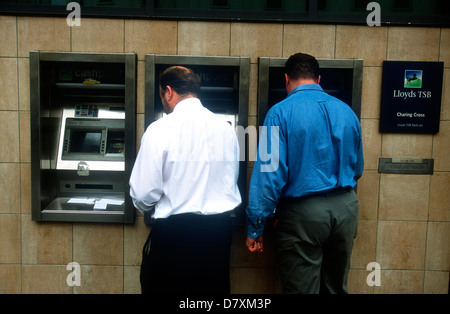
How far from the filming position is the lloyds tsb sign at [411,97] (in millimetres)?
3068

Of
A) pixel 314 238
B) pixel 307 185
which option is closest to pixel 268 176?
pixel 307 185

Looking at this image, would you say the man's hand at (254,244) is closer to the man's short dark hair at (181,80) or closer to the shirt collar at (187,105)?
the shirt collar at (187,105)

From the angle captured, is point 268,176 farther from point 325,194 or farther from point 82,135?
point 82,135

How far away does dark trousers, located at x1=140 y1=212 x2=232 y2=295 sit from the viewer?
2.14 metres

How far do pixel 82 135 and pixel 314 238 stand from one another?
2.21 metres

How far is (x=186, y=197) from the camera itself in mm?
2131

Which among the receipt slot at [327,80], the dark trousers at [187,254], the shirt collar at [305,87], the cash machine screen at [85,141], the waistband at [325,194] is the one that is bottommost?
the dark trousers at [187,254]

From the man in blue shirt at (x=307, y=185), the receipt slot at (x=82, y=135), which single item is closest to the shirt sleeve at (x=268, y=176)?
the man in blue shirt at (x=307, y=185)

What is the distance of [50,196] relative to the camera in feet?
10.4

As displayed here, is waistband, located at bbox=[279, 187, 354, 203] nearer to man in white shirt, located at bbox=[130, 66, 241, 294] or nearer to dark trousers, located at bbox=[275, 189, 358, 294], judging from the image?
dark trousers, located at bbox=[275, 189, 358, 294]

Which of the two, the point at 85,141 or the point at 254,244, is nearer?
the point at 254,244

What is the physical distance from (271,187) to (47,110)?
2167mm

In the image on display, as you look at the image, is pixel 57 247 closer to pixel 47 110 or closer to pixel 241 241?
pixel 47 110

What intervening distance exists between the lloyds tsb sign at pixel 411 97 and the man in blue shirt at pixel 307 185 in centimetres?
99
